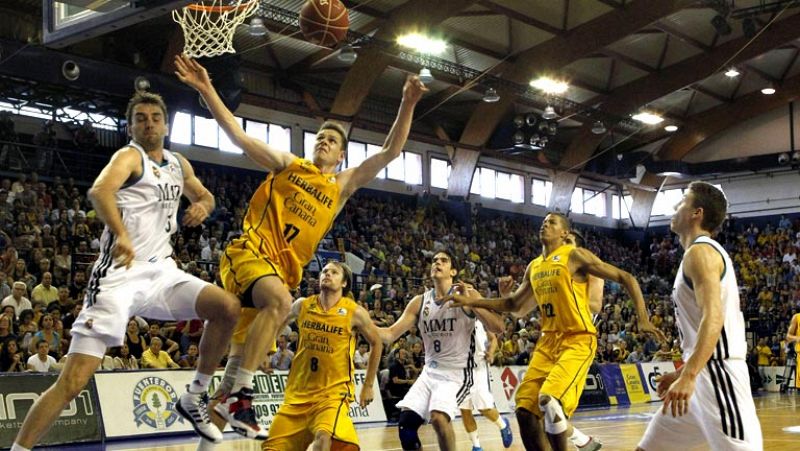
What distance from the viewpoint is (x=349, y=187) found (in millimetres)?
6766

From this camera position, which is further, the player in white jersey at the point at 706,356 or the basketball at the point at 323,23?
the basketball at the point at 323,23

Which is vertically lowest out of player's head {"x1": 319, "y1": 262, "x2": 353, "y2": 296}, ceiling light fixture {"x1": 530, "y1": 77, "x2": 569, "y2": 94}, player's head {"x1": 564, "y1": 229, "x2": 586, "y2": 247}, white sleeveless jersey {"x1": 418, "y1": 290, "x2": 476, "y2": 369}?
white sleeveless jersey {"x1": 418, "y1": 290, "x2": 476, "y2": 369}

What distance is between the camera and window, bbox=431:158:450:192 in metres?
35.2

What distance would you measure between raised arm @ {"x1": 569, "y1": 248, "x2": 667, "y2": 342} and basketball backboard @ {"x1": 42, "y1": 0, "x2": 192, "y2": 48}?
4.84 m

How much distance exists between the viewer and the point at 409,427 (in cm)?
1083

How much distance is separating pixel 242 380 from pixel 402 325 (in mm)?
3862

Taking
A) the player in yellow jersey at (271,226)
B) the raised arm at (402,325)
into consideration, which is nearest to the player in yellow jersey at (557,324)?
the raised arm at (402,325)

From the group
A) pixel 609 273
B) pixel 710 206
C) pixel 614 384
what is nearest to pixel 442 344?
pixel 609 273

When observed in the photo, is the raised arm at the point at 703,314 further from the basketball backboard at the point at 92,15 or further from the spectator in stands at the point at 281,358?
the spectator in stands at the point at 281,358

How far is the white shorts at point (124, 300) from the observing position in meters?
5.57

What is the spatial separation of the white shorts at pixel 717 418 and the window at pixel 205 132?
23.4 metres

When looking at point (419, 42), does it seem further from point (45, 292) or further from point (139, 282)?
point (139, 282)

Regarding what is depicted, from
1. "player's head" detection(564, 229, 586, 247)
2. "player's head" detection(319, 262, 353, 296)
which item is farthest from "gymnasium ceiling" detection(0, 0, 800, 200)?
"player's head" detection(319, 262, 353, 296)

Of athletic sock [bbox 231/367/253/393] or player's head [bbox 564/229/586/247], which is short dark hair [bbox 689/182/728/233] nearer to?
athletic sock [bbox 231/367/253/393]
